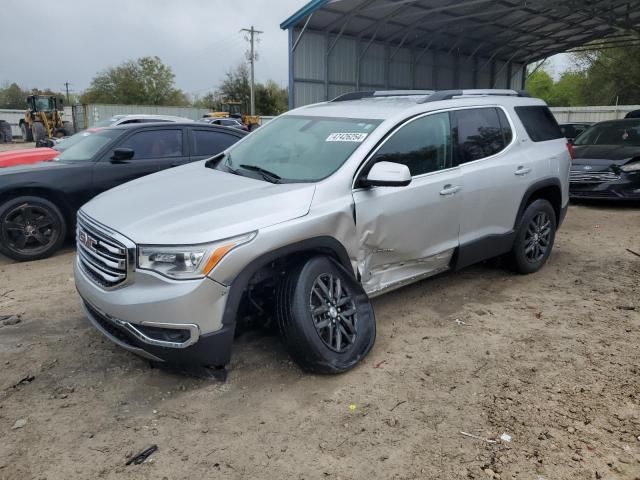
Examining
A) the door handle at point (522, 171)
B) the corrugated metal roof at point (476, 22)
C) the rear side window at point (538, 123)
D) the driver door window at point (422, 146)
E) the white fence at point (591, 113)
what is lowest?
the door handle at point (522, 171)

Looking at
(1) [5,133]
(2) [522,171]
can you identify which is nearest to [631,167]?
(2) [522,171]

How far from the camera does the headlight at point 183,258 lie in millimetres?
2971

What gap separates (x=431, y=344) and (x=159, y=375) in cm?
196

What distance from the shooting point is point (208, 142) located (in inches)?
291

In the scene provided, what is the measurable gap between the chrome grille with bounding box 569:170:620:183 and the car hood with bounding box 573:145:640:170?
4.3 inches

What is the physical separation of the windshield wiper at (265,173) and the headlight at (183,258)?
89 centimetres

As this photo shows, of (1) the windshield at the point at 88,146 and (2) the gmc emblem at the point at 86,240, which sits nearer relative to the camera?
(2) the gmc emblem at the point at 86,240

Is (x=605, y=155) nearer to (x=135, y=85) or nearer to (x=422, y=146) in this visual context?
(x=422, y=146)

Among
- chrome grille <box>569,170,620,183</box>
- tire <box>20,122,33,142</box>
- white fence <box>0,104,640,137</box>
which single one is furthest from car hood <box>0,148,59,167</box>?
tire <box>20,122,33,142</box>

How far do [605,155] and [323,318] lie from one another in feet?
25.6

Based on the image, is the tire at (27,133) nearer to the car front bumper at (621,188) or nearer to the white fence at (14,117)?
the white fence at (14,117)

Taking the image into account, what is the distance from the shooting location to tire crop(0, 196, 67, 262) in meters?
5.96

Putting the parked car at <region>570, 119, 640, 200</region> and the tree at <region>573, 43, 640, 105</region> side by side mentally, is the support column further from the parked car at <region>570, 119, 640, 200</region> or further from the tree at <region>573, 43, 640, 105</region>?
the tree at <region>573, 43, 640, 105</region>

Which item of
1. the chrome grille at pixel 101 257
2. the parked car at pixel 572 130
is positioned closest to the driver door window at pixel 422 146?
the chrome grille at pixel 101 257
